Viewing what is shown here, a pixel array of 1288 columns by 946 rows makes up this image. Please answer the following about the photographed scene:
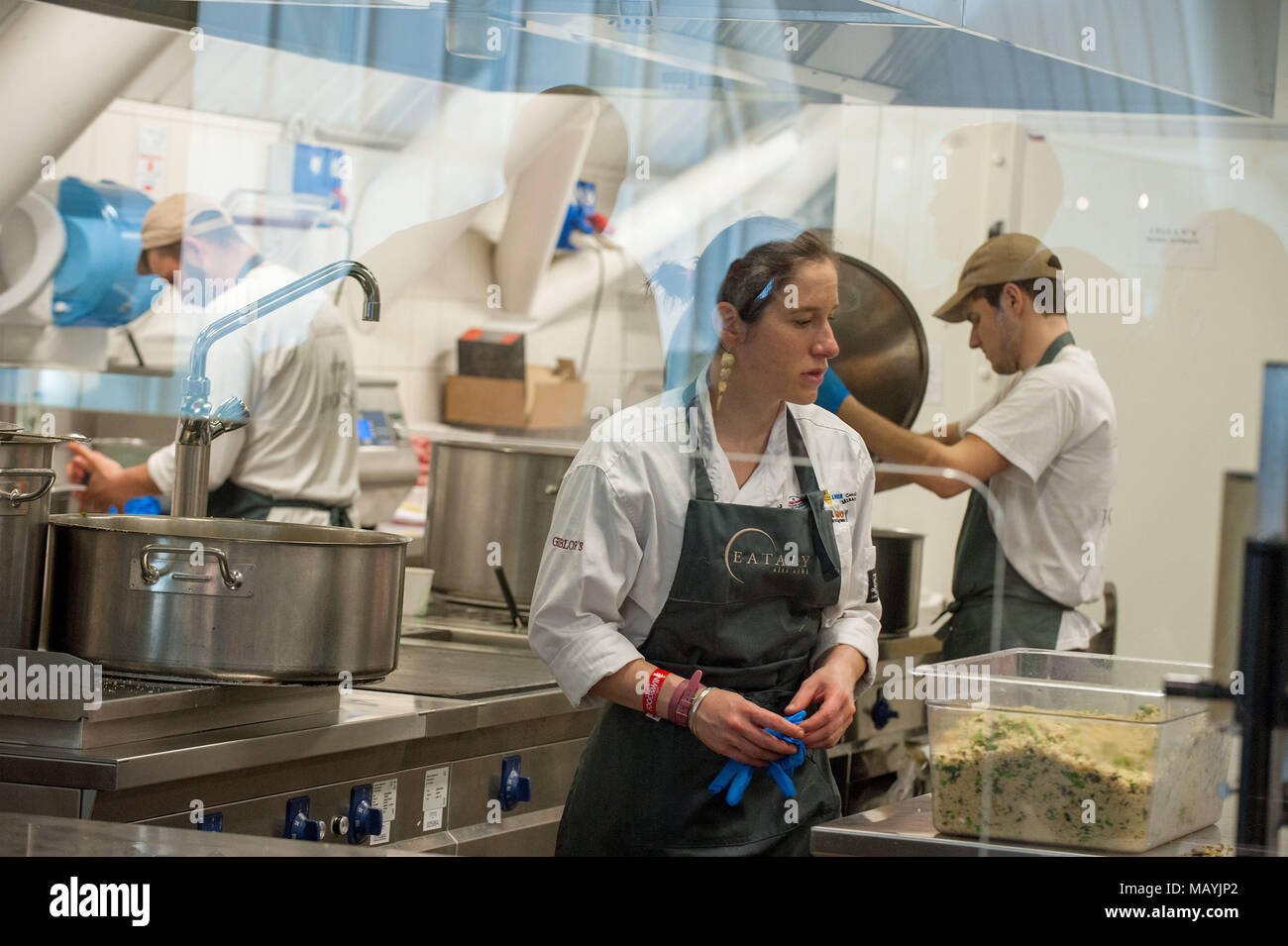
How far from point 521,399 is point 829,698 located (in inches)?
83.1

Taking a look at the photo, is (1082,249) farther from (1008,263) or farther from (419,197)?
(419,197)

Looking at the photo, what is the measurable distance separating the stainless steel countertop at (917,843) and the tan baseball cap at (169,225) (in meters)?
2.01

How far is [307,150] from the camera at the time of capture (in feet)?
11.4

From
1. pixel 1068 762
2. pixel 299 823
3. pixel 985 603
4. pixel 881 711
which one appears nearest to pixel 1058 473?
pixel 985 603

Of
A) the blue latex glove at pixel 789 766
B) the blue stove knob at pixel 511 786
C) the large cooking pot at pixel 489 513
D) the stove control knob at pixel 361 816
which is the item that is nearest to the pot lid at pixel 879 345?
the large cooking pot at pixel 489 513

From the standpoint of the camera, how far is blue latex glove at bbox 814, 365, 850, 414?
2223 mm

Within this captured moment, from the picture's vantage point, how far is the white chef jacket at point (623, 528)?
1.54 meters

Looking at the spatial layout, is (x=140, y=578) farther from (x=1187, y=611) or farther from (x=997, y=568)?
(x=1187, y=611)

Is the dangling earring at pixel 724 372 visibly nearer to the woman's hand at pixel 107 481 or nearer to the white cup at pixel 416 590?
the white cup at pixel 416 590

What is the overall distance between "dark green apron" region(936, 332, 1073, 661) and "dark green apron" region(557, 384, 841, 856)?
2.46ft

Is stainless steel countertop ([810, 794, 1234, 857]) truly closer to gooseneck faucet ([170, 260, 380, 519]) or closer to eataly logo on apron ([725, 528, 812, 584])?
eataly logo on apron ([725, 528, 812, 584])

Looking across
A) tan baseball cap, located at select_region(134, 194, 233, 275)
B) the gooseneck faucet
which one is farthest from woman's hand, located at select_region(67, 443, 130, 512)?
the gooseneck faucet

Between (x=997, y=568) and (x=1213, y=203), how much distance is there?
86 centimetres
